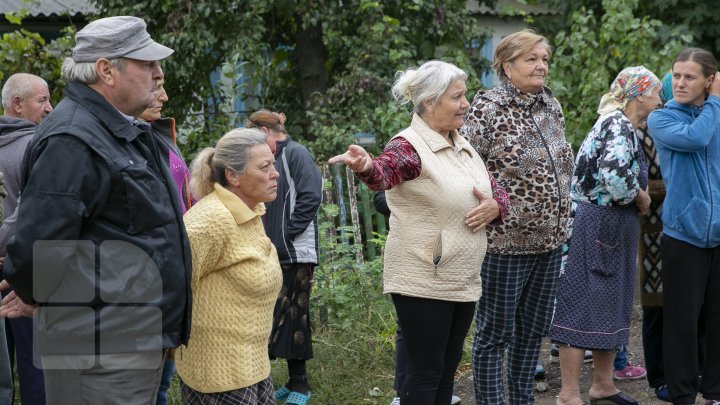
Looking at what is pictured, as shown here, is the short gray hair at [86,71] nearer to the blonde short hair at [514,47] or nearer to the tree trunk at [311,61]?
the blonde short hair at [514,47]

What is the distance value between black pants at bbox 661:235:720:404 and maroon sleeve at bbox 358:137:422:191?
1781mm

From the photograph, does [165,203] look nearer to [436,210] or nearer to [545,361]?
[436,210]

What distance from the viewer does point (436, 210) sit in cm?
413

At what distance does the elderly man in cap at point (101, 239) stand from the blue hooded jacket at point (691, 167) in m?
2.94

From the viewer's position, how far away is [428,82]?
4.25 meters

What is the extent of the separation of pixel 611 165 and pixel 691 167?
1.40ft

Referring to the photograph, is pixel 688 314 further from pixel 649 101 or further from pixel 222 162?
pixel 222 162

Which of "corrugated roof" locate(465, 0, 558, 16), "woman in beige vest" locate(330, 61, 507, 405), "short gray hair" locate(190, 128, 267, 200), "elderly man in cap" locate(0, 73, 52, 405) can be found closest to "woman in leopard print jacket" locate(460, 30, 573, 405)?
"woman in beige vest" locate(330, 61, 507, 405)

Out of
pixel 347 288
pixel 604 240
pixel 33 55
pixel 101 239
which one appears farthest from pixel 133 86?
pixel 33 55

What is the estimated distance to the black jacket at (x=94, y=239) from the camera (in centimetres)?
279

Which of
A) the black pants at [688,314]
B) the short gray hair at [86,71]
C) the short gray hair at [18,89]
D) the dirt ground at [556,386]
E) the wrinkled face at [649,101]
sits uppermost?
the short gray hair at [86,71]

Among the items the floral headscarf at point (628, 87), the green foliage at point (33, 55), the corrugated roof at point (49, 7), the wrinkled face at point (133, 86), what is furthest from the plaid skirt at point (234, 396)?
the corrugated roof at point (49, 7)

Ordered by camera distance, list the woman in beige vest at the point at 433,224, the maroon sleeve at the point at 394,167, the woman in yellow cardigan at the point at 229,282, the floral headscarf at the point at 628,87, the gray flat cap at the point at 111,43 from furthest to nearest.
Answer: the floral headscarf at the point at 628,87 < the woman in beige vest at the point at 433,224 < the maroon sleeve at the point at 394,167 < the woman in yellow cardigan at the point at 229,282 < the gray flat cap at the point at 111,43

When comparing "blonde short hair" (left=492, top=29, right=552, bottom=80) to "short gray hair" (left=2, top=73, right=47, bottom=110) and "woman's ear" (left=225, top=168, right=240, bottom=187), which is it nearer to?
"woman's ear" (left=225, top=168, right=240, bottom=187)
